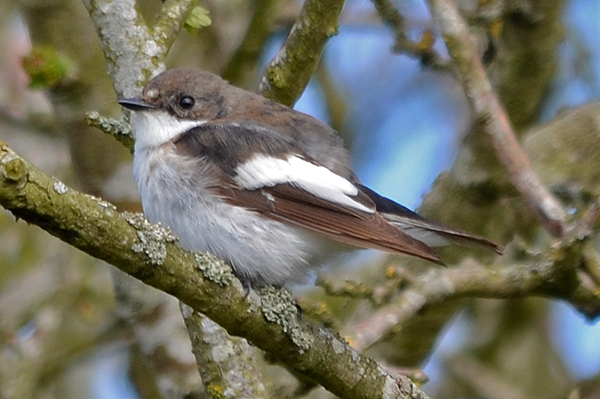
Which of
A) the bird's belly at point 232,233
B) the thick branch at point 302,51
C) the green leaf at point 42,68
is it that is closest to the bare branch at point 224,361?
the bird's belly at point 232,233

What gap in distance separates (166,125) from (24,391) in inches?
87.7

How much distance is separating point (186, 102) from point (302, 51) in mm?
845

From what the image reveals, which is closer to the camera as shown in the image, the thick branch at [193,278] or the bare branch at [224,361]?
the thick branch at [193,278]

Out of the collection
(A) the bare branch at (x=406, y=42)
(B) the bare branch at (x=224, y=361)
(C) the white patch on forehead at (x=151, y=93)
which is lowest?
(B) the bare branch at (x=224, y=361)

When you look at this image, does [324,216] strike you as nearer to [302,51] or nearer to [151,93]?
[302,51]

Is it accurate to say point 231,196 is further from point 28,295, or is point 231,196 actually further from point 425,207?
point 28,295

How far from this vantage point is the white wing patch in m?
4.25

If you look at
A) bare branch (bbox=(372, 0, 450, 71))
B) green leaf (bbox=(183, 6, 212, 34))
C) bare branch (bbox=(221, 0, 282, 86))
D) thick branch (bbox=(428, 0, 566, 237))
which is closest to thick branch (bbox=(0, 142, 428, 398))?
thick branch (bbox=(428, 0, 566, 237))

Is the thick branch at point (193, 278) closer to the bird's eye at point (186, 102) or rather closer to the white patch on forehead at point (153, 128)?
the white patch on forehead at point (153, 128)

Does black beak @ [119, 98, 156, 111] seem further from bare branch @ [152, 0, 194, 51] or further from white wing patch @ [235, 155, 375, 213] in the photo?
white wing patch @ [235, 155, 375, 213]

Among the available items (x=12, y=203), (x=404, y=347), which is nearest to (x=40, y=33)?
(x=404, y=347)

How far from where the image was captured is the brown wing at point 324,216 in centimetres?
391

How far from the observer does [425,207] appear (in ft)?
20.1

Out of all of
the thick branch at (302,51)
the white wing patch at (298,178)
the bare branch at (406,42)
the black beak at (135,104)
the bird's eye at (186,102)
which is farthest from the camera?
the bare branch at (406,42)
